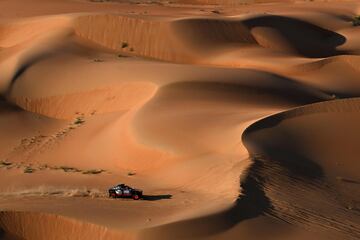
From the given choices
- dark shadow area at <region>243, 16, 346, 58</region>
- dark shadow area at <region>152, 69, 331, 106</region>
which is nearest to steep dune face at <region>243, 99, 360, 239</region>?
dark shadow area at <region>152, 69, 331, 106</region>

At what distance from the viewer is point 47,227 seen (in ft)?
42.9

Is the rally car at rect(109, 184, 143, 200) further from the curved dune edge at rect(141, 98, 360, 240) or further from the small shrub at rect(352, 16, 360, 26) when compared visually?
the small shrub at rect(352, 16, 360, 26)

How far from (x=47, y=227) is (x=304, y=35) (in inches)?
1026

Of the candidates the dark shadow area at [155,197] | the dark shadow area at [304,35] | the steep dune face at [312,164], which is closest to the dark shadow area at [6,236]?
the dark shadow area at [155,197]

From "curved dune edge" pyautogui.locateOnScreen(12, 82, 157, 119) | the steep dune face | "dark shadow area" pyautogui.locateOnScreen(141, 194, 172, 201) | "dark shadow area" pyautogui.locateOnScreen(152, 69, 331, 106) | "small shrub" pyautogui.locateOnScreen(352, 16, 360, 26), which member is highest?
the steep dune face

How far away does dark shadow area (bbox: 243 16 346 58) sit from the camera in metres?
35.5

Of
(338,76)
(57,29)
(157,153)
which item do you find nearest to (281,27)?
(338,76)

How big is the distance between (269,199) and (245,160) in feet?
7.75

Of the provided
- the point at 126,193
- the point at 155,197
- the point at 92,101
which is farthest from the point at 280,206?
the point at 92,101

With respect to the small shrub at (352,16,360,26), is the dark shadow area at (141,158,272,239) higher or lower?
higher

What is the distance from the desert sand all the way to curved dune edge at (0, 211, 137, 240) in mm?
21

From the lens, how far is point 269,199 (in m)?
14.2

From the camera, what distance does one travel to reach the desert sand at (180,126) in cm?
1330

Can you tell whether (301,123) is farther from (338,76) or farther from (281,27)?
(281,27)
